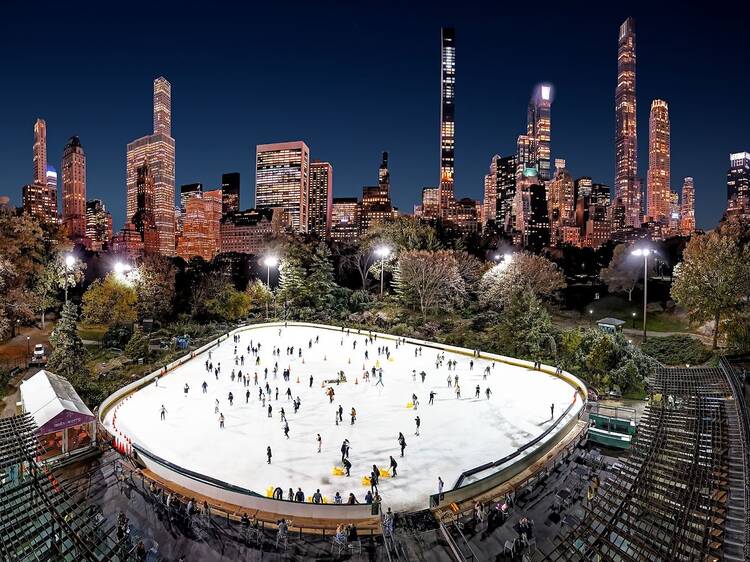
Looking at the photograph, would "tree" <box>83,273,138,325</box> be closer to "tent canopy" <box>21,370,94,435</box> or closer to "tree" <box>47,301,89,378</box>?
"tree" <box>47,301,89,378</box>

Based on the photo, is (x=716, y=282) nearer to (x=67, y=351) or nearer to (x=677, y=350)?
(x=677, y=350)

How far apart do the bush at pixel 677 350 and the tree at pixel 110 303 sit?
4253 cm

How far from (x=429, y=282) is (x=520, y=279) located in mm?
8899

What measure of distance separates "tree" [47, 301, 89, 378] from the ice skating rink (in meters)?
5.57

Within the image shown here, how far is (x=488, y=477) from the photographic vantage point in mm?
15008

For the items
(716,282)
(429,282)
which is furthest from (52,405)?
(716,282)

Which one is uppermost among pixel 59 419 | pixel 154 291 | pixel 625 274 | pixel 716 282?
pixel 625 274

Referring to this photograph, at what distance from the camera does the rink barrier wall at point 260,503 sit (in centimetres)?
1325

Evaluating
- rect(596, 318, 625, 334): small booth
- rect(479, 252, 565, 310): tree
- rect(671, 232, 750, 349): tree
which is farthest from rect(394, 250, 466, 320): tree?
rect(671, 232, 750, 349): tree

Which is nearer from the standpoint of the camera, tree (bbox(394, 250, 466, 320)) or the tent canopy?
the tent canopy

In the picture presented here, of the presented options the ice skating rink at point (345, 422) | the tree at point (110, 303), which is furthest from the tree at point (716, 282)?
the tree at point (110, 303)

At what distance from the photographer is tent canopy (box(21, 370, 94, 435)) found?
662 inches

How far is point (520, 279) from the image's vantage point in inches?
1748

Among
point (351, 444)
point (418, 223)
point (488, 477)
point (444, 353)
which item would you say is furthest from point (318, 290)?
point (488, 477)
